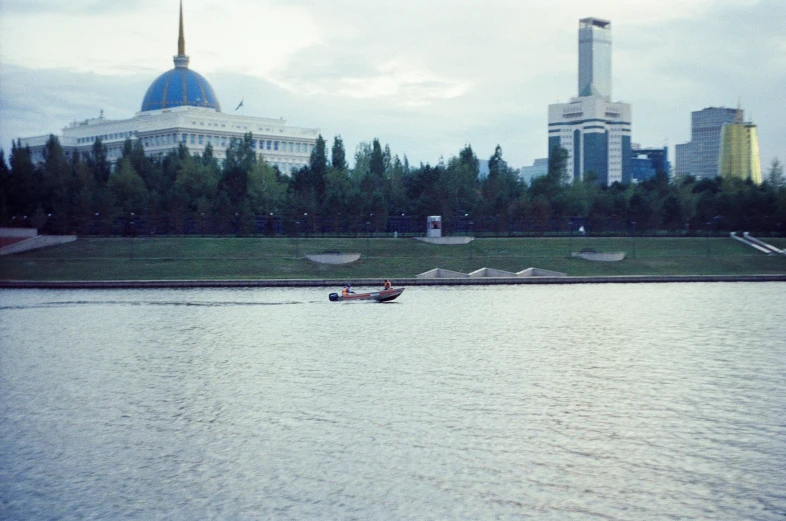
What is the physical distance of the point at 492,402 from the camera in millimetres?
28375

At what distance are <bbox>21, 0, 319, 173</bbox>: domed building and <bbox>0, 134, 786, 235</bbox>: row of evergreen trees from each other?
160 feet

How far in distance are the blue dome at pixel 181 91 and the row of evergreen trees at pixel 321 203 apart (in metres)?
53.5

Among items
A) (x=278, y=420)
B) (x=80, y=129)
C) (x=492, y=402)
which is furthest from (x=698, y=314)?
(x=80, y=129)

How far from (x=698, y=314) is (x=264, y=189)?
71.3m

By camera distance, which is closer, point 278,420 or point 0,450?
point 0,450

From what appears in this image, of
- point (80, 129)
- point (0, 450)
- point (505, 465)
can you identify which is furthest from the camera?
point (80, 129)

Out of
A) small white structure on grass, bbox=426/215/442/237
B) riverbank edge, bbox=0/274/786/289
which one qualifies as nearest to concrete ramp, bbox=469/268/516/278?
riverbank edge, bbox=0/274/786/289

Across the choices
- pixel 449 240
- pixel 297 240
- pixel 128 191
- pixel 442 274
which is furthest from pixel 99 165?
pixel 442 274

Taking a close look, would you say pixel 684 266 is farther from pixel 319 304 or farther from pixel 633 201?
pixel 319 304

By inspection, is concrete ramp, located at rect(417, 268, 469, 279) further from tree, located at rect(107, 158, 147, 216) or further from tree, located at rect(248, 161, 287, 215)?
tree, located at rect(107, 158, 147, 216)

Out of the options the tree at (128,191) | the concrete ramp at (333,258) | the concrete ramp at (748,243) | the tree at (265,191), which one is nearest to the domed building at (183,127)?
the tree at (128,191)

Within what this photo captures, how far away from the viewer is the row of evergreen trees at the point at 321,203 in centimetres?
10669

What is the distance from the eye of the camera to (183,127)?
556 ft

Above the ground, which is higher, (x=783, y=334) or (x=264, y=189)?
(x=264, y=189)
